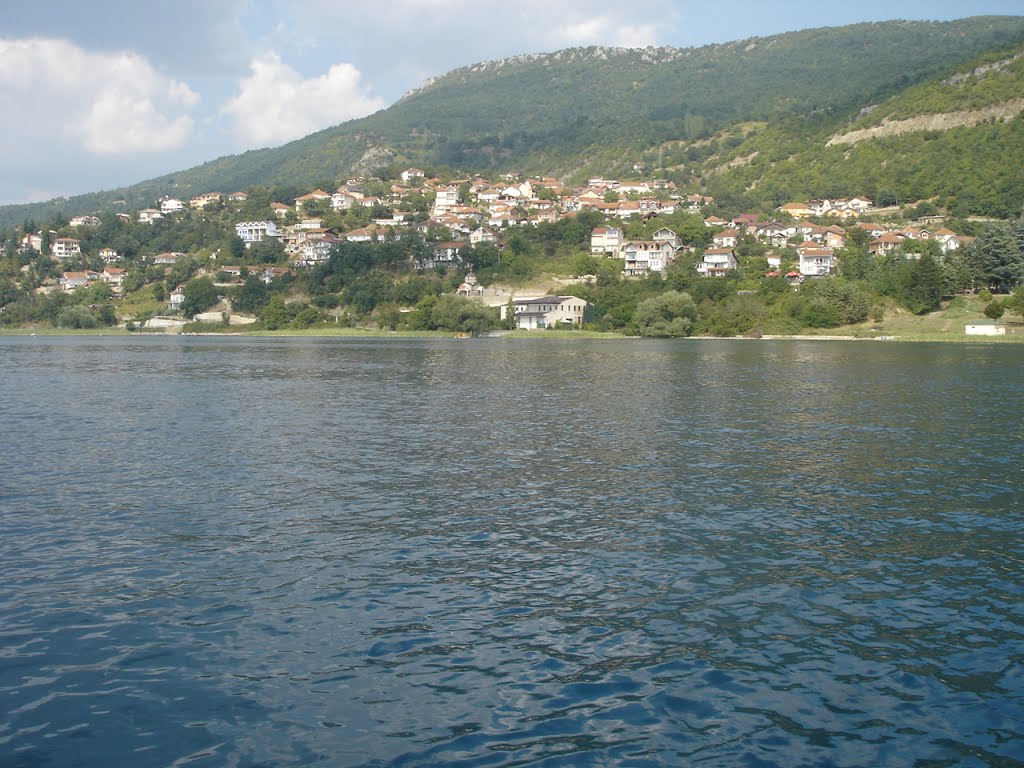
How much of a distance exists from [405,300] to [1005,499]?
112867 millimetres

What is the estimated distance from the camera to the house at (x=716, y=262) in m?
120

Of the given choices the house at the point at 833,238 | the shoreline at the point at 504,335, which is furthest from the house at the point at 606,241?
the shoreline at the point at 504,335

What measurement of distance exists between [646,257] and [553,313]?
76.4ft

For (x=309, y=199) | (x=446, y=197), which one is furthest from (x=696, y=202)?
(x=309, y=199)

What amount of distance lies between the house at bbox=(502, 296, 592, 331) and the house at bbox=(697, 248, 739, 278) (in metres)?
20.2

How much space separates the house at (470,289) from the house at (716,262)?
33763 mm

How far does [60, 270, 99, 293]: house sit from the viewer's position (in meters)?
153

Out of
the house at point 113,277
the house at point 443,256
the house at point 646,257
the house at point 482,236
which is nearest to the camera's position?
the house at point 646,257

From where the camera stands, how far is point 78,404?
108ft

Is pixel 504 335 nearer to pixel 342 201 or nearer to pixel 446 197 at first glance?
A: pixel 446 197

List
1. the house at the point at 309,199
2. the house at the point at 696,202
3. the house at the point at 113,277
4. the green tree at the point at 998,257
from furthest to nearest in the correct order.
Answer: the house at the point at 309,199, the house at the point at 696,202, the house at the point at 113,277, the green tree at the point at 998,257

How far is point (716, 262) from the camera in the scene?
122188 mm

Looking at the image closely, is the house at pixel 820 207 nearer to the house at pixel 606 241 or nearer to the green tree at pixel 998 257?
the house at pixel 606 241

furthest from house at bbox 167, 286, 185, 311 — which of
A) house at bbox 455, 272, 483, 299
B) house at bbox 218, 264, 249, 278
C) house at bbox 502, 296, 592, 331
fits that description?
house at bbox 502, 296, 592, 331
